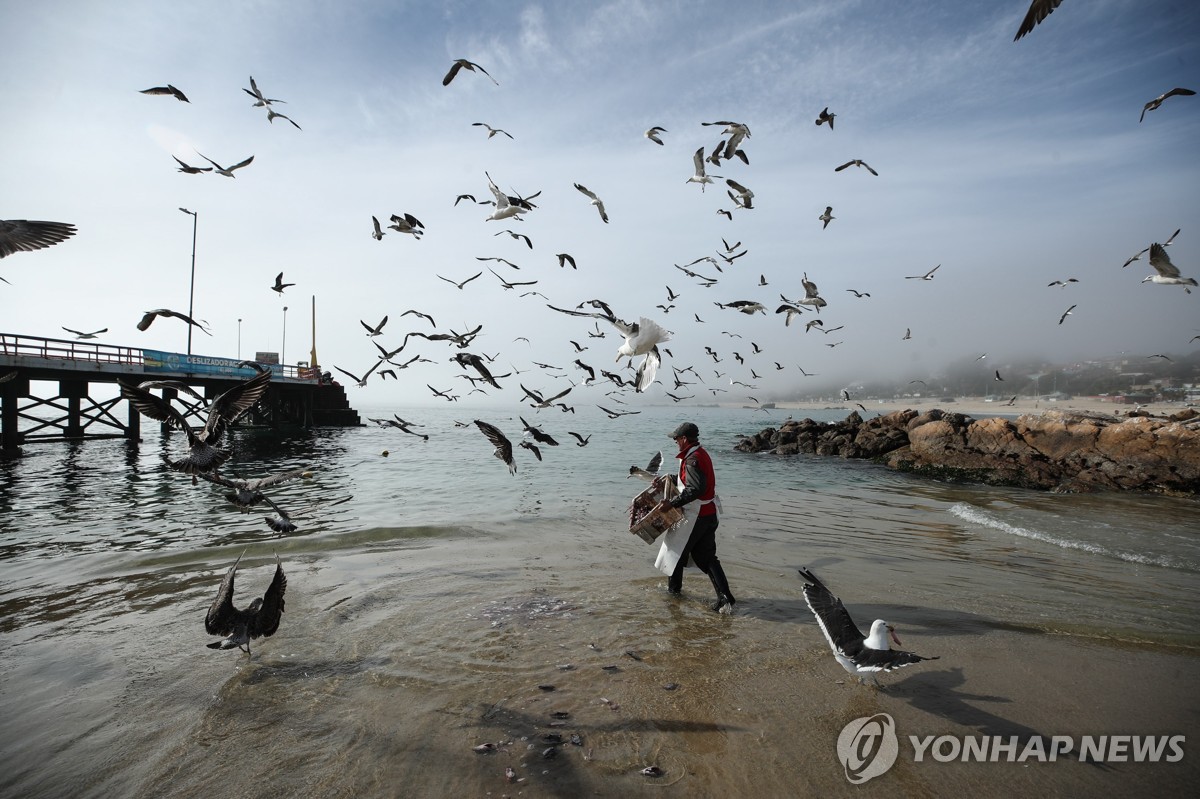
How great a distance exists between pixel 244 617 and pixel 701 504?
16.6 ft

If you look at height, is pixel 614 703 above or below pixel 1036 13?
below

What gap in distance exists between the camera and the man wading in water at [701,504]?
21.9ft

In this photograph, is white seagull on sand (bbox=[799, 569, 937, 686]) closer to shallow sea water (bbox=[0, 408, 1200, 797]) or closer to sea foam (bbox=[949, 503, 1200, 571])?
shallow sea water (bbox=[0, 408, 1200, 797])

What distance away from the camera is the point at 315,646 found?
18.1 feet

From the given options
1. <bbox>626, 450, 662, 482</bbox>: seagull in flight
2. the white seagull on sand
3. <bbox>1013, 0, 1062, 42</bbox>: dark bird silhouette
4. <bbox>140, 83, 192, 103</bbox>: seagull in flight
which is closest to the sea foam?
the white seagull on sand

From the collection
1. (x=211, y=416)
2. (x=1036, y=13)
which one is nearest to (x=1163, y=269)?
(x=1036, y=13)

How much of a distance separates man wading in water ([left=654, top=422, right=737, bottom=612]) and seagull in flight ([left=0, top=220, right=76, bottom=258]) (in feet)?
23.6

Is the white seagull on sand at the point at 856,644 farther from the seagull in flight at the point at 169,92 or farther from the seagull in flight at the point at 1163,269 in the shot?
the seagull in flight at the point at 169,92

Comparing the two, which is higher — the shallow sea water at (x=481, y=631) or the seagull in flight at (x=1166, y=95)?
the seagull in flight at (x=1166, y=95)

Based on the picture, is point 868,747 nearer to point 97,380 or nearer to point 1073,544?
point 1073,544

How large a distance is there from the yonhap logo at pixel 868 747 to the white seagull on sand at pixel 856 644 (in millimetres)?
350
